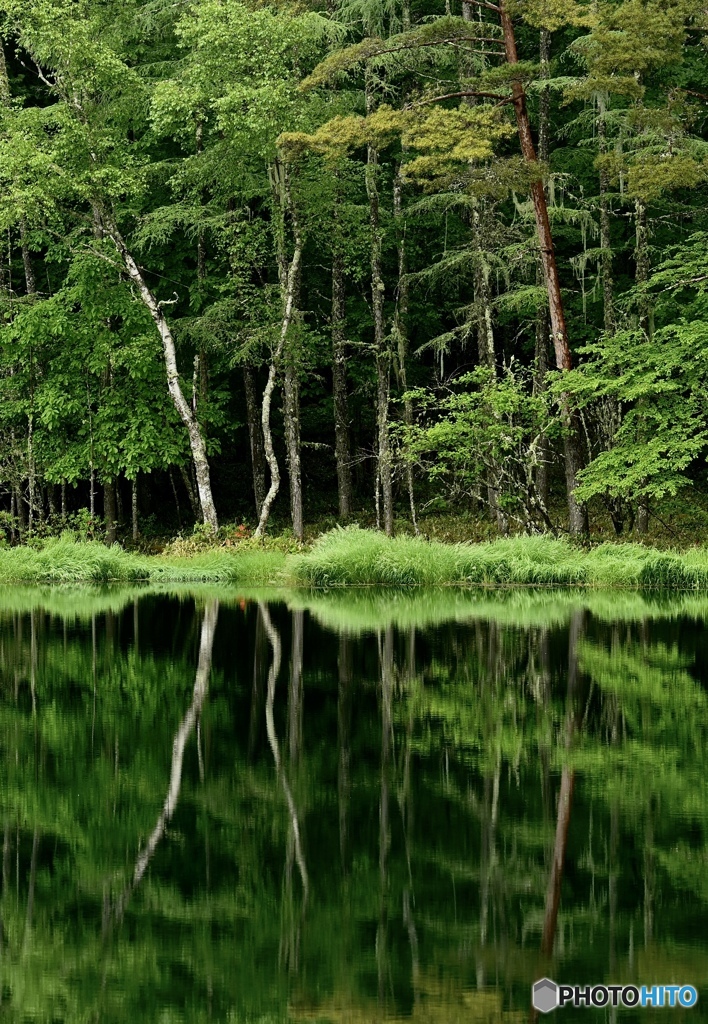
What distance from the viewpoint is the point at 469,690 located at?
955 cm

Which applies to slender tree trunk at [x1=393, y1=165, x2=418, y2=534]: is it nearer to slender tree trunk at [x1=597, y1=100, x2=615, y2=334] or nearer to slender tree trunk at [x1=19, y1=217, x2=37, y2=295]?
slender tree trunk at [x1=597, y1=100, x2=615, y2=334]

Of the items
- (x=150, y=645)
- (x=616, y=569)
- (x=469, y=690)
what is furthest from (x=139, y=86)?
(x=469, y=690)

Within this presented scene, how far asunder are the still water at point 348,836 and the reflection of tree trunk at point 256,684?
41mm

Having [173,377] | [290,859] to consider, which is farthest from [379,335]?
[290,859]

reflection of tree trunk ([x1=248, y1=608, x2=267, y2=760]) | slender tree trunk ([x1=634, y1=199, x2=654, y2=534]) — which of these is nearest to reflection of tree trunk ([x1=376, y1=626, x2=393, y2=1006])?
reflection of tree trunk ([x1=248, y1=608, x2=267, y2=760])

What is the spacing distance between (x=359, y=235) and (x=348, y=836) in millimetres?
26822

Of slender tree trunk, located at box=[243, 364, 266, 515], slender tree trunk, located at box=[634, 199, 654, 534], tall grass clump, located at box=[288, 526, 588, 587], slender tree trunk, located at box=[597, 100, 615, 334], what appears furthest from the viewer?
slender tree trunk, located at box=[243, 364, 266, 515]

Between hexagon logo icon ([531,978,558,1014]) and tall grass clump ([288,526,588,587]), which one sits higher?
hexagon logo icon ([531,978,558,1014])

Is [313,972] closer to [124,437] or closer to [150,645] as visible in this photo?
[150,645]

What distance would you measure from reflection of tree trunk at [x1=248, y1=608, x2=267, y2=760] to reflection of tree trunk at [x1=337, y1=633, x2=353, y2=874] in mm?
501

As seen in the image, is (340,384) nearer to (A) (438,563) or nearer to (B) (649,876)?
(A) (438,563)

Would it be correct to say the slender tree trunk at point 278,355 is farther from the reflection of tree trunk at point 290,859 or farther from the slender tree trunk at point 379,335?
the reflection of tree trunk at point 290,859

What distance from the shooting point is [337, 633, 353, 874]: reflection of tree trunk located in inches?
208

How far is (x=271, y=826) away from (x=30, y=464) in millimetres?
27348
